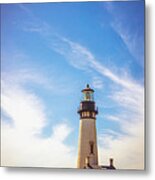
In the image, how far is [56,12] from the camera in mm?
1766

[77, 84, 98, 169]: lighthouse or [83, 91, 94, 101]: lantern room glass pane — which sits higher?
[83, 91, 94, 101]: lantern room glass pane

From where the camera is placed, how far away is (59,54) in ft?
5.74

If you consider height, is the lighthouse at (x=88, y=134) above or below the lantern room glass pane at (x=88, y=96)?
below

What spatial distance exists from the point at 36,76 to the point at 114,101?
314 mm

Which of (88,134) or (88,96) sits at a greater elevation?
(88,96)

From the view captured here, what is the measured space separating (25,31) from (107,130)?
1.62 ft

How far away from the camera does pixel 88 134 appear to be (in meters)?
1.71

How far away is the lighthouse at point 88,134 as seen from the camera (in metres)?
1.70

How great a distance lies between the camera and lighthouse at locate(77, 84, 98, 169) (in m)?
1.70

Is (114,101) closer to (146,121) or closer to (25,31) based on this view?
(146,121)

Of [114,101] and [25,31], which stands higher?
[25,31]

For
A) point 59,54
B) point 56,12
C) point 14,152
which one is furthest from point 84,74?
point 14,152

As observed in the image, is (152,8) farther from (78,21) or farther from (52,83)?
(52,83)

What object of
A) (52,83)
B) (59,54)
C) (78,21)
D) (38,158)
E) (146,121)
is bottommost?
(38,158)
